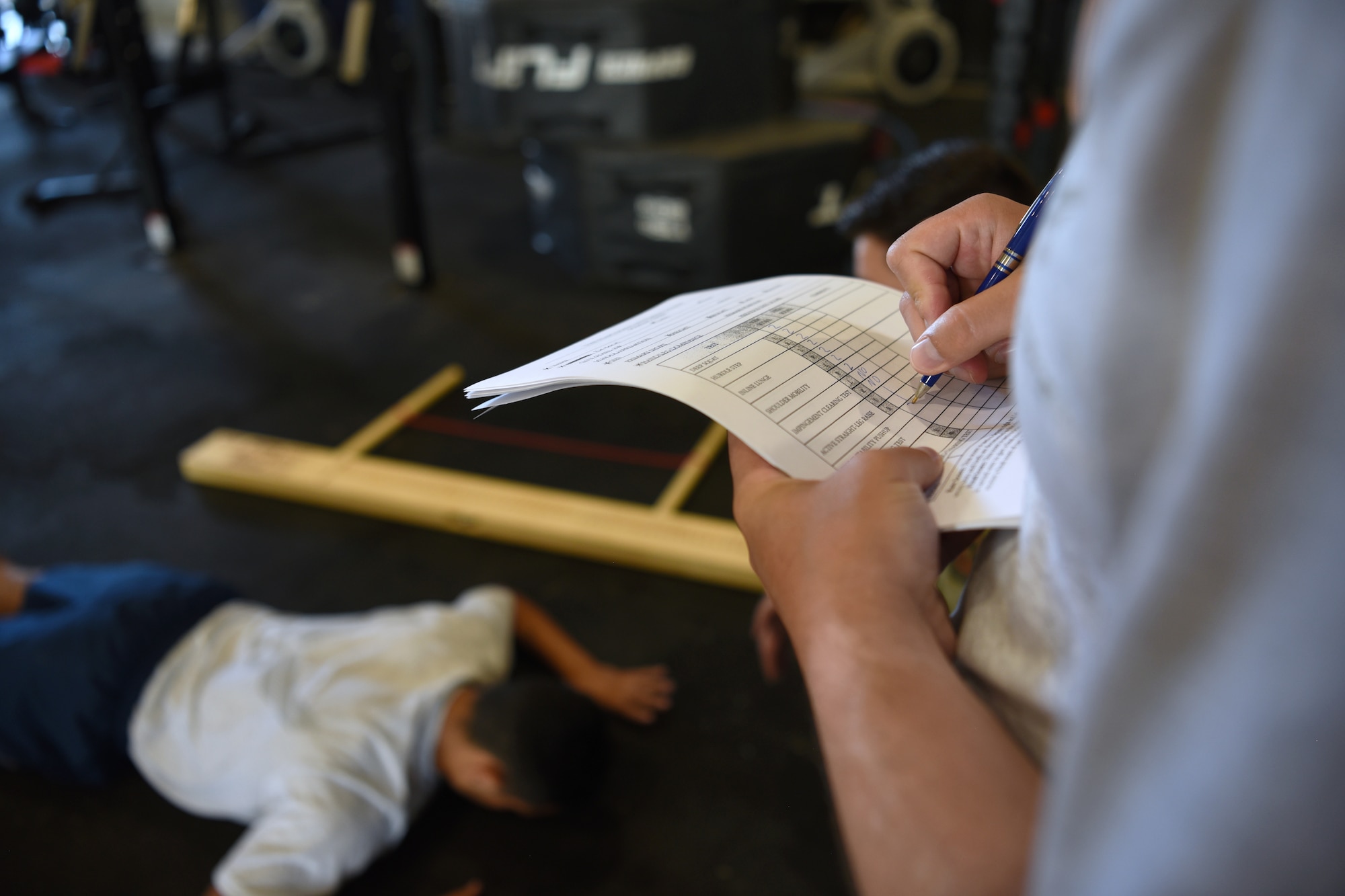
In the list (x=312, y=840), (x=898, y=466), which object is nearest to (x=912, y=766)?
(x=898, y=466)

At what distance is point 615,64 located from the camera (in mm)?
2502

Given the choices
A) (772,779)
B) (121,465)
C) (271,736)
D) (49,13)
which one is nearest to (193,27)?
(49,13)

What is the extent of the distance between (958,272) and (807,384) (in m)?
0.13

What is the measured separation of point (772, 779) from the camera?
4.13 feet

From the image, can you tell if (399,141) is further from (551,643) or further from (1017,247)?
(1017,247)

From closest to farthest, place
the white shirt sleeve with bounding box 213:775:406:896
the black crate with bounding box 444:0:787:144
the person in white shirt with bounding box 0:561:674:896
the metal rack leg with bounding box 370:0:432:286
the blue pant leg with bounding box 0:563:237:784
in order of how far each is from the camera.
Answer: the white shirt sleeve with bounding box 213:775:406:896, the person in white shirt with bounding box 0:561:674:896, the blue pant leg with bounding box 0:563:237:784, the black crate with bounding box 444:0:787:144, the metal rack leg with bounding box 370:0:432:286

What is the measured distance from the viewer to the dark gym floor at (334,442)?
3.89ft

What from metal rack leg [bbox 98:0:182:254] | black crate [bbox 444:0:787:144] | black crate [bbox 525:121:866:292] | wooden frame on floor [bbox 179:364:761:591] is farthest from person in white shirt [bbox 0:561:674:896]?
metal rack leg [bbox 98:0:182:254]

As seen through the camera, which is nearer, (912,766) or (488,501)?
(912,766)

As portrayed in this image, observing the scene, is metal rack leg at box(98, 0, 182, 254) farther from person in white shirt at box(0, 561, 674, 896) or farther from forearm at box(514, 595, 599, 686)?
forearm at box(514, 595, 599, 686)

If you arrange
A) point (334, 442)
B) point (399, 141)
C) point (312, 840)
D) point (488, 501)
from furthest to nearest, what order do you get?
1. point (399, 141)
2. point (334, 442)
3. point (488, 501)
4. point (312, 840)

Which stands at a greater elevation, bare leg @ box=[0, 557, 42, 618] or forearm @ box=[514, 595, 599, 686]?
bare leg @ box=[0, 557, 42, 618]

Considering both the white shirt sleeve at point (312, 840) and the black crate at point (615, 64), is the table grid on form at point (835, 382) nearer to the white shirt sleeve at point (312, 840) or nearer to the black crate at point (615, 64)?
the white shirt sleeve at point (312, 840)

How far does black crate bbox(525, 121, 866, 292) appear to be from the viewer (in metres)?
2.54
